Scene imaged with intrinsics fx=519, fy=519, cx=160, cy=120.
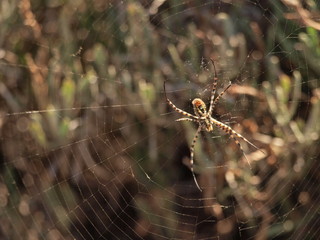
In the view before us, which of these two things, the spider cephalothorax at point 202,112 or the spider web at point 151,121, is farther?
the spider cephalothorax at point 202,112

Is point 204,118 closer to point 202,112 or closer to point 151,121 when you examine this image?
point 202,112

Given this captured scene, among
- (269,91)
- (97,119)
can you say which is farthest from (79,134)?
(269,91)

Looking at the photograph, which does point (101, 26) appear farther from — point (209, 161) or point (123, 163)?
point (209, 161)

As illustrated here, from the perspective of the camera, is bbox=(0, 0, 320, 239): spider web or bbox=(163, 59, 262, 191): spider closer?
bbox=(0, 0, 320, 239): spider web

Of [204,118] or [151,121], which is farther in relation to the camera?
[204,118]

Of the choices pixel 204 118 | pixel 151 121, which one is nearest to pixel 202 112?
pixel 204 118

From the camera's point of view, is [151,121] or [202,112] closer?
[151,121]

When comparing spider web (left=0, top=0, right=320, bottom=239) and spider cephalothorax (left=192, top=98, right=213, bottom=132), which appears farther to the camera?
spider cephalothorax (left=192, top=98, right=213, bottom=132)

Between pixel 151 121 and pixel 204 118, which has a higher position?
pixel 151 121
